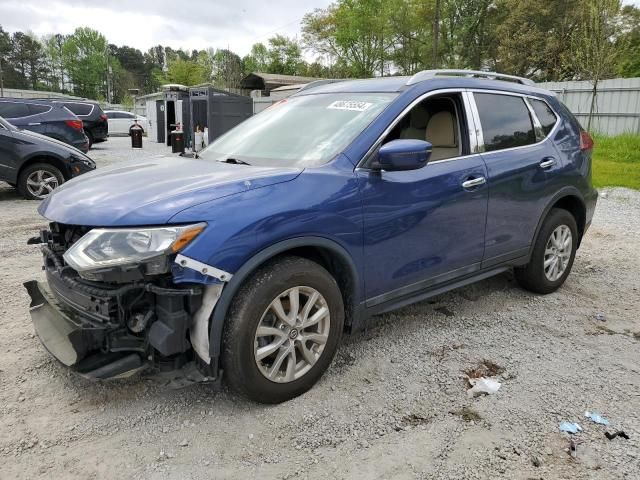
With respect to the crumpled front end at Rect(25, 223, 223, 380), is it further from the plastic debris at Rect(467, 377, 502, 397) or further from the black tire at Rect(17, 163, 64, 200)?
the black tire at Rect(17, 163, 64, 200)

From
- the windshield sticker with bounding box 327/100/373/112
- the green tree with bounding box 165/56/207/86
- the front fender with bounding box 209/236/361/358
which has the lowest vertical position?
the front fender with bounding box 209/236/361/358

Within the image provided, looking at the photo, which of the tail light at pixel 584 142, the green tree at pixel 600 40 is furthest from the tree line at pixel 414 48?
the tail light at pixel 584 142

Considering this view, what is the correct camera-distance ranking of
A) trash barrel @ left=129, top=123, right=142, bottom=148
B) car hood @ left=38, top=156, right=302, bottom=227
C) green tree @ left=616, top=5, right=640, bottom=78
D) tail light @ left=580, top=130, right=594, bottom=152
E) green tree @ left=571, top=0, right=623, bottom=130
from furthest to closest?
trash barrel @ left=129, top=123, right=142, bottom=148
green tree @ left=616, top=5, right=640, bottom=78
green tree @ left=571, top=0, right=623, bottom=130
tail light @ left=580, top=130, right=594, bottom=152
car hood @ left=38, top=156, right=302, bottom=227

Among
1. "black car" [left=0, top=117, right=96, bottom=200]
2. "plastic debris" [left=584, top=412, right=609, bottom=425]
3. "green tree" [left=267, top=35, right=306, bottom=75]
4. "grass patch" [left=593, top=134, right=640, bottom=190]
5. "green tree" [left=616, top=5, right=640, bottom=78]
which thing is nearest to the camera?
"plastic debris" [left=584, top=412, right=609, bottom=425]

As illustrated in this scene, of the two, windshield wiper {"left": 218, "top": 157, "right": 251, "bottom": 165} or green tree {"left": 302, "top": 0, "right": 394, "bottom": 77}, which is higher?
green tree {"left": 302, "top": 0, "right": 394, "bottom": 77}

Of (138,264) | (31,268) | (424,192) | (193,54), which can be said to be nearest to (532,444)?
(424,192)

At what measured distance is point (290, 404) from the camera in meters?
2.87

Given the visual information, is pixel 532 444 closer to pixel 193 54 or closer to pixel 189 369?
pixel 189 369

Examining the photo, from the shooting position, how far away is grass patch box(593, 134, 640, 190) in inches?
432

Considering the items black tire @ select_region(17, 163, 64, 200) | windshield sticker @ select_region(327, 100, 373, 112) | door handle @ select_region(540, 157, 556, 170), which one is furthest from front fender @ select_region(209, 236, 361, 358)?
black tire @ select_region(17, 163, 64, 200)

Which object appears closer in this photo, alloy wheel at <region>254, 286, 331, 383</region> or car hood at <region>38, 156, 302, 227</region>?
car hood at <region>38, 156, 302, 227</region>

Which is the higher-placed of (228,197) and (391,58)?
(391,58)

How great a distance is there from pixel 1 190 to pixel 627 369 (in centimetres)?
1042

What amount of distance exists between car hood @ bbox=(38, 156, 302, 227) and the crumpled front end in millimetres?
181
